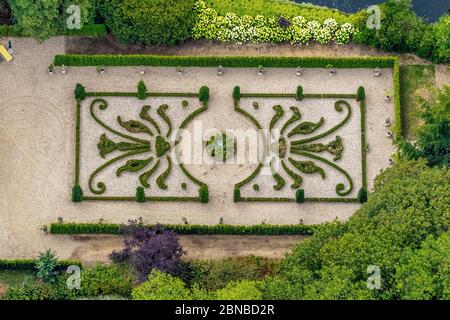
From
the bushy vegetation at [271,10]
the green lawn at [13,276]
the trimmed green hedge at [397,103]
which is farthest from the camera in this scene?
the bushy vegetation at [271,10]

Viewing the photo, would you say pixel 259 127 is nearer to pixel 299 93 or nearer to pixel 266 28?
pixel 299 93

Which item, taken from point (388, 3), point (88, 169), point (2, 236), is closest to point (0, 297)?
point (2, 236)

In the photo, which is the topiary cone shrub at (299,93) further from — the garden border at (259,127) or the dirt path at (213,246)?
the dirt path at (213,246)

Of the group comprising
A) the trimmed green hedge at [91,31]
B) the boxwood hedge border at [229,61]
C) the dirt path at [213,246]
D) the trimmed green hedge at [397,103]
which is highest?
the trimmed green hedge at [91,31]

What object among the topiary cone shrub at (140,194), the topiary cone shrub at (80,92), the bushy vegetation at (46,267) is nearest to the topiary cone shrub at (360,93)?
the topiary cone shrub at (140,194)

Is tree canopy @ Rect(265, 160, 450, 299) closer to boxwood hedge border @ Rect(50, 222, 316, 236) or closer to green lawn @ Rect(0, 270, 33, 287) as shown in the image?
boxwood hedge border @ Rect(50, 222, 316, 236)

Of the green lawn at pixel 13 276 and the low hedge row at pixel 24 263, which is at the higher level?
the low hedge row at pixel 24 263

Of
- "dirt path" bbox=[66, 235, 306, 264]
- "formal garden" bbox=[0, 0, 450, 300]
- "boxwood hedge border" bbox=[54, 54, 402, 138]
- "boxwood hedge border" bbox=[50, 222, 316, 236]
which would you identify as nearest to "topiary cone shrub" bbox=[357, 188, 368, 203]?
"formal garden" bbox=[0, 0, 450, 300]
